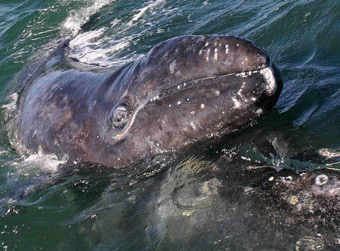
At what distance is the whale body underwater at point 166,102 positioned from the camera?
6.05 m

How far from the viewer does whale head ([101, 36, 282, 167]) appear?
6.00 meters

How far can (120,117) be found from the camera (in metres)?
7.02

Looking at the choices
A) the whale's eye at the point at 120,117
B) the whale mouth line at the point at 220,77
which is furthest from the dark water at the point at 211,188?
the whale mouth line at the point at 220,77

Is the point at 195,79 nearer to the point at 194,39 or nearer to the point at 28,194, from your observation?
the point at 194,39

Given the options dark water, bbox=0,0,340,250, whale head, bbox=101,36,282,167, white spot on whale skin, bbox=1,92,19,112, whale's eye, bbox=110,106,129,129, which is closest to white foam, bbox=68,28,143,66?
white spot on whale skin, bbox=1,92,19,112

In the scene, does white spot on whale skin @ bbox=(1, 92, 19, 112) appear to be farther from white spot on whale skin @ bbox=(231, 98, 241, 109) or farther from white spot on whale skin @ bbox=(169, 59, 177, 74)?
white spot on whale skin @ bbox=(231, 98, 241, 109)

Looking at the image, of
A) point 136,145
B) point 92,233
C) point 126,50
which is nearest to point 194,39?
point 136,145

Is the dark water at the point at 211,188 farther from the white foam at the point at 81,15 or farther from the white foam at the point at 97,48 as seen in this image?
the white foam at the point at 81,15

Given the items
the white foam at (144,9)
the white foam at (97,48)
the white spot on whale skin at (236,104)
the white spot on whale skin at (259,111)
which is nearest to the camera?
the white spot on whale skin at (236,104)

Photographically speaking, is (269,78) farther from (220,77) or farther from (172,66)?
(172,66)

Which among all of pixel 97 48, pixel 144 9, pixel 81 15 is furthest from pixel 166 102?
pixel 81 15

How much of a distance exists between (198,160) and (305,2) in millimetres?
7798

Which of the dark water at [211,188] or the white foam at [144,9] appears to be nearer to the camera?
the dark water at [211,188]

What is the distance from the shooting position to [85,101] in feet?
26.4
